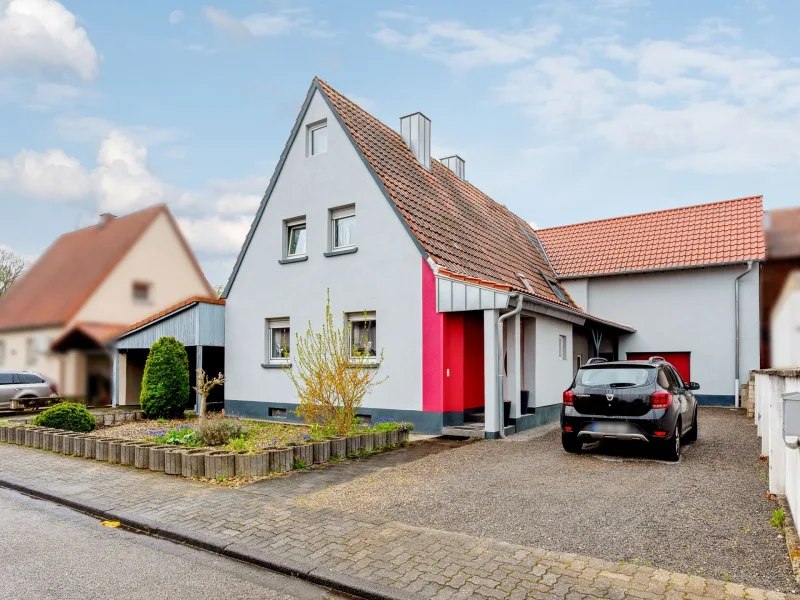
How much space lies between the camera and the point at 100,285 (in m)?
6.82

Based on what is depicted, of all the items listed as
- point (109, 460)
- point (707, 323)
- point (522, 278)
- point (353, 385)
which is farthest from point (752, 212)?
point (109, 460)

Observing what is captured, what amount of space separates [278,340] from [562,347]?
25.2 ft

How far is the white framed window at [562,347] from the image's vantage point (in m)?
15.3

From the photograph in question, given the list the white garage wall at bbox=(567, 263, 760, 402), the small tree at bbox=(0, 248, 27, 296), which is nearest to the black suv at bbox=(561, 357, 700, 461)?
the white garage wall at bbox=(567, 263, 760, 402)

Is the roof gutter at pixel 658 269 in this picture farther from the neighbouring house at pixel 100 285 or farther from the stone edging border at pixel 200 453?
the neighbouring house at pixel 100 285

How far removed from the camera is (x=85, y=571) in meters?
4.85

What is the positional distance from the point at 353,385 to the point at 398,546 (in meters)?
5.65

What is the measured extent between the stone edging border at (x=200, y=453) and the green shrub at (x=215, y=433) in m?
0.93

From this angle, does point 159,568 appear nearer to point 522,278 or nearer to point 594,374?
point 594,374

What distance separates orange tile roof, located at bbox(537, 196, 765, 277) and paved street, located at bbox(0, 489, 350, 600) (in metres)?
18.5

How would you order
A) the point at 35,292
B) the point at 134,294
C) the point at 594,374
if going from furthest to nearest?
1. the point at 594,374
2. the point at 35,292
3. the point at 134,294

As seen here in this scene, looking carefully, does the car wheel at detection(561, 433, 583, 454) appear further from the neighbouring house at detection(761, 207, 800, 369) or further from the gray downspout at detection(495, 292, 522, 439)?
the neighbouring house at detection(761, 207, 800, 369)

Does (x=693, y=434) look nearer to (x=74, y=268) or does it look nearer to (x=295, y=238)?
(x=295, y=238)

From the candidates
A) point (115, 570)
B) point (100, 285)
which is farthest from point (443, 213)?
point (115, 570)
